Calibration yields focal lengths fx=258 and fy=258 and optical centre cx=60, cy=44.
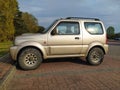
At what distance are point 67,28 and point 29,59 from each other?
2020mm

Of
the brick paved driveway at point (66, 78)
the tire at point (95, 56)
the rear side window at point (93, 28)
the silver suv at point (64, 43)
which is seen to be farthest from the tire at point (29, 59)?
the rear side window at point (93, 28)

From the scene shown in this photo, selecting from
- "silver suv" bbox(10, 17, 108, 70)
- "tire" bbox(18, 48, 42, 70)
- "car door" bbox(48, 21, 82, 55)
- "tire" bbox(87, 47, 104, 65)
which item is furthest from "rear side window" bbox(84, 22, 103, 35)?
"tire" bbox(18, 48, 42, 70)

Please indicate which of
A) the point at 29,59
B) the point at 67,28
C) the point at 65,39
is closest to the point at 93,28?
the point at 67,28

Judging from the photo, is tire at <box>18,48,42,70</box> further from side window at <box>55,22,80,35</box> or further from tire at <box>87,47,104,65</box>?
tire at <box>87,47,104,65</box>

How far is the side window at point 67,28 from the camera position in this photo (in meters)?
10.4

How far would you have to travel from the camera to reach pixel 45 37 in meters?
10.1

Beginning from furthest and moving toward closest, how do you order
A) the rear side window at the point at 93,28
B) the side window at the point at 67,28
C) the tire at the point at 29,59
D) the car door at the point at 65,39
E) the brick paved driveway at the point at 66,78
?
the rear side window at the point at 93,28, the side window at the point at 67,28, the car door at the point at 65,39, the tire at the point at 29,59, the brick paved driveway at the point at 66,78

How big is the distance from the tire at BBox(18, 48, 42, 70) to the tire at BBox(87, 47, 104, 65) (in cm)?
227

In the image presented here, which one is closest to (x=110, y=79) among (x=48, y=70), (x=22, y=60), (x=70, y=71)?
(x=70, y=71)

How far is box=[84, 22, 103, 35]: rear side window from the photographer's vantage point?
10852 mm

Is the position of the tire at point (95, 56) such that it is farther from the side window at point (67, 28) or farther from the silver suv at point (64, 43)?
the side window at point (67, 28)

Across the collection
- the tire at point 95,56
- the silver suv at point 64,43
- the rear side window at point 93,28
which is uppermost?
the rear side window at point 93,28

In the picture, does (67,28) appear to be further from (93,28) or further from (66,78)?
(66,78)

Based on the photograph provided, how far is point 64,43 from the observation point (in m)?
10.4
